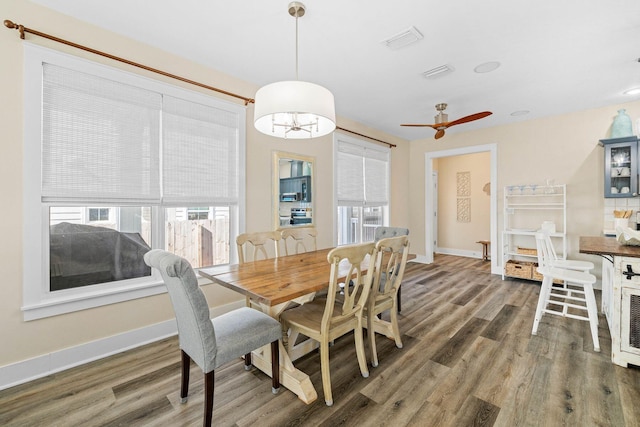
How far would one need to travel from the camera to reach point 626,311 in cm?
210

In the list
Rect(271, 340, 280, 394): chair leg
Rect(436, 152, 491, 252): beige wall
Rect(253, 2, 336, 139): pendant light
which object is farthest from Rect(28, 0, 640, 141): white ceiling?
Rect(436, 152, 491, 252): beige wall

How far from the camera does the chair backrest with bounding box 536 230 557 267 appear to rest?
9.29ft

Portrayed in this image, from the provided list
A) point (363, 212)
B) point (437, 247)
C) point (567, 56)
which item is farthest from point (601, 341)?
point (437, 247)

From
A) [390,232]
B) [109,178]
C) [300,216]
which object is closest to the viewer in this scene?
[109,178]

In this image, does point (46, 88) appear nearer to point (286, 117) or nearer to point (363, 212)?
point (286, 117)

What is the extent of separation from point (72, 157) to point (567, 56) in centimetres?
449

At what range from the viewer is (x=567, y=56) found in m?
2.69

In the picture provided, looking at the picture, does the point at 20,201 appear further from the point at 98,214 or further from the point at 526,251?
the point at 526,251

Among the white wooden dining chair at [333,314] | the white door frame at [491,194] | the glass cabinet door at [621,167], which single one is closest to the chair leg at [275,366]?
the white wooden dining chair at [333,314]

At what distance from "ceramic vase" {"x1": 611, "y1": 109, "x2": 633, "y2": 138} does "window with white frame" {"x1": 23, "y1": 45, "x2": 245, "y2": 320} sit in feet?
16.9

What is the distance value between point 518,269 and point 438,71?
3.46 meters

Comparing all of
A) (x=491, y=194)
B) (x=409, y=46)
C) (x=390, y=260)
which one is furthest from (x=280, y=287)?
(x=491, y=194)

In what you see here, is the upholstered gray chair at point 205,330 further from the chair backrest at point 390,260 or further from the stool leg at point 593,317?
the stool leg at point 593,317

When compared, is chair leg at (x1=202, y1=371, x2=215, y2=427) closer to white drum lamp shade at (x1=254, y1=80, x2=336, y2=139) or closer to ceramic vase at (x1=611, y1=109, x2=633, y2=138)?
white drum lamp shade at (x1=254, y1=80, x2=336, y2=139)
